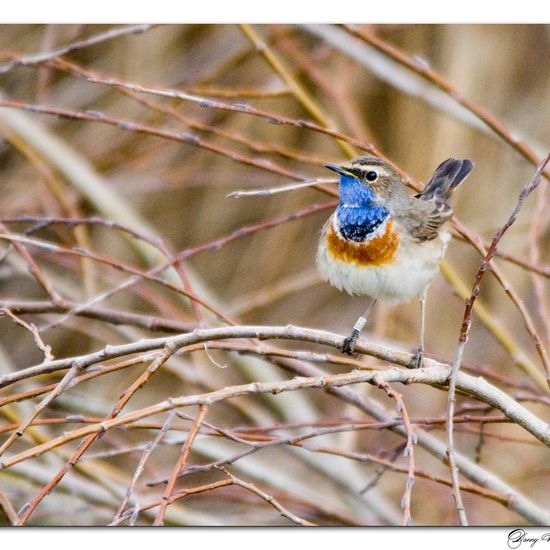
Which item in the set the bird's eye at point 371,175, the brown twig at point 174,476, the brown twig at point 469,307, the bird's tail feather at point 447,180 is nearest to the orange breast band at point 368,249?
the bird's eye at point 371,175

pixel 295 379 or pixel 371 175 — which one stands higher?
pixel 371 175

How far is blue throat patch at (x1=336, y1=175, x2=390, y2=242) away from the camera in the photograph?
2.35m

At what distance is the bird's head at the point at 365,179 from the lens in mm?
2301

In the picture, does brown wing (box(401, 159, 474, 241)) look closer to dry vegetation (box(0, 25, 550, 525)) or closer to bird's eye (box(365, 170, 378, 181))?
bird's eye (box(365, 170, 378, 181))

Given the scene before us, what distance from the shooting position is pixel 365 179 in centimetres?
232

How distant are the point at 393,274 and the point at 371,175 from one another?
268mm

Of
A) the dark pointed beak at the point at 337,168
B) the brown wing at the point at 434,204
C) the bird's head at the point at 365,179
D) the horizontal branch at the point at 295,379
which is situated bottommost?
the horizontal branch at the point at 295,379

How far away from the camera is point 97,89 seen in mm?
4164

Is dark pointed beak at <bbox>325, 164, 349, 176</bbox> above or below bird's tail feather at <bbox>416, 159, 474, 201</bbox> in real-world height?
below

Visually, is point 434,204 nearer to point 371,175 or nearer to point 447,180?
point 447,180

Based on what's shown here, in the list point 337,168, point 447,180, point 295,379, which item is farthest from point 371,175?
point 295,379

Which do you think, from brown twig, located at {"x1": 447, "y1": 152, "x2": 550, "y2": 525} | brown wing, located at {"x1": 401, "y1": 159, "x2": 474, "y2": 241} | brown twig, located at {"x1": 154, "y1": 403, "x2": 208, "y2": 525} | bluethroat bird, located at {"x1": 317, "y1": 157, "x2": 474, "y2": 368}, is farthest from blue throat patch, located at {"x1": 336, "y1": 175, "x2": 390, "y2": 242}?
brown twig, located at {"x1": 154, "y1": 403, "x2": 208, "y2": 525}

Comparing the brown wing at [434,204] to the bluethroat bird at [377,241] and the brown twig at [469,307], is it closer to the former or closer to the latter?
the bluethroat bird at [377,241]
